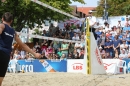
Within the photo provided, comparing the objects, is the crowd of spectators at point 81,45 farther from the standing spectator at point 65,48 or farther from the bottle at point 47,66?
the bottle at point 47,66

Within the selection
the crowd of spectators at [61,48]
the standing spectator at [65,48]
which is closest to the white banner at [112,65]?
the crowd of spectators at [61,48]

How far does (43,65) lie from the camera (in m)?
14.2

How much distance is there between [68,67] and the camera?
13648mm

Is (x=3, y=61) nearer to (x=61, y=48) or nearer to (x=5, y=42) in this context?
(x=5, y=42)

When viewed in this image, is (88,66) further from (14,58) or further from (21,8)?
(21,8)

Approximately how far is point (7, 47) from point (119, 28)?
11.0m

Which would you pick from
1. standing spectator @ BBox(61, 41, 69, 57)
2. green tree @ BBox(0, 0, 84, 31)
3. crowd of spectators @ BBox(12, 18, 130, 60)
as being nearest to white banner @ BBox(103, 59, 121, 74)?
crowd of spectators @ BBox(12, 18, 130, 60)

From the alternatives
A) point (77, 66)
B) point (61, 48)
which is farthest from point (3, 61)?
point (61, 48)

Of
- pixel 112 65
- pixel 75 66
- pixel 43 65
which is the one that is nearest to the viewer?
pixel 112 65

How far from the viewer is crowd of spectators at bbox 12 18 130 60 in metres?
13.8

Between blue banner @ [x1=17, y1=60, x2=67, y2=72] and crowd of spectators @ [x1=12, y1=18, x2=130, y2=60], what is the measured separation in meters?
0.79

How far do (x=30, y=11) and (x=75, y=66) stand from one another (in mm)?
7676

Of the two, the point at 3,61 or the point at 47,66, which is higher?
the point at 3,61

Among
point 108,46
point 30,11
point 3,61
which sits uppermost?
point 30,11
